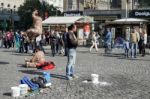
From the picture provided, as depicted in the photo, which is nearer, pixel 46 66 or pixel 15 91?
pixel 15 91

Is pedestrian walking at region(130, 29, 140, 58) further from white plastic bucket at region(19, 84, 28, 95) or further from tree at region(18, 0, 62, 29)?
tree at region(18, 0, 62, 29)

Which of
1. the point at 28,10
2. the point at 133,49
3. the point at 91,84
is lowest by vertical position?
the point at 133,49

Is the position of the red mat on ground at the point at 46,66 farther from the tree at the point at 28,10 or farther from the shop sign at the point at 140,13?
the tree at the point at 28,10

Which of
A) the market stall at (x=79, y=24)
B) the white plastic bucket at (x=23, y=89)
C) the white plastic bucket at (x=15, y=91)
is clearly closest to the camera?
the white plastic bucket at (x=15, y=91)

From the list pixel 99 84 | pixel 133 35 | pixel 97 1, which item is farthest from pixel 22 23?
pixel 99 84

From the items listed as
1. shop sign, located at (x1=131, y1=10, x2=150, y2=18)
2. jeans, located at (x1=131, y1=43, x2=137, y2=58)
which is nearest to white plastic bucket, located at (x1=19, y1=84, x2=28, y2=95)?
jeans, located at (x1=131, y1=43, x2=137, y2=58)

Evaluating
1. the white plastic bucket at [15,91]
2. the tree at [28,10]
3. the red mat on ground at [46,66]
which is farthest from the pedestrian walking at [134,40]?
the tree at [28,10]

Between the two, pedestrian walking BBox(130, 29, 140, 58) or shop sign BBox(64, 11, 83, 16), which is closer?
pedestrian walking BBox(130, 29, 140, 58)

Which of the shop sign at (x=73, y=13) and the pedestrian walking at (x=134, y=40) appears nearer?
the pedestrian walking at (x=134, y=40)

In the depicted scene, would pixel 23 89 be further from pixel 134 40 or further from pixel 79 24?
pixel 79 24

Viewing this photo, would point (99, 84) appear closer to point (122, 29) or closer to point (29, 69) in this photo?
point (29, 69)

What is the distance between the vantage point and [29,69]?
19391mm

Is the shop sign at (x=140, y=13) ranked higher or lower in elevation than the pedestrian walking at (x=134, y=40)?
→ higher

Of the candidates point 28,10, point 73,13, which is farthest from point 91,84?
point 28,10
